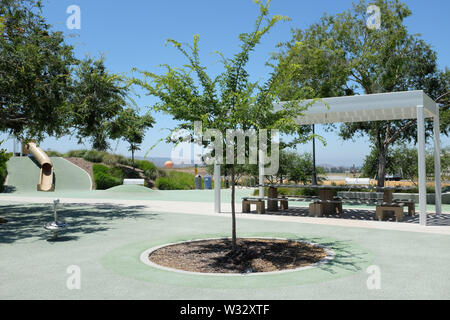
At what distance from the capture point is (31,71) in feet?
38.3

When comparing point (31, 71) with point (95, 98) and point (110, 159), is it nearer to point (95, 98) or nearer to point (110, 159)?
point (95, 98)

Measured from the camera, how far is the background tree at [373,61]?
18766 mm

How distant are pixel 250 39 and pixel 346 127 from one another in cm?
1741

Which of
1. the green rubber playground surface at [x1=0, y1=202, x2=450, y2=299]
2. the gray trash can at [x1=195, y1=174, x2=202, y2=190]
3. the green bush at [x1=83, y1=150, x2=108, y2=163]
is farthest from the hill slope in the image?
the green rubber playground surface at [x1=0, y1=202, x2=450, y2=299]

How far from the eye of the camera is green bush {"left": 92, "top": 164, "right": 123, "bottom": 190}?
3086cm

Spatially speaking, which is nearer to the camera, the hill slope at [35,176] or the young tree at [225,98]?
the young tree at [225,98]

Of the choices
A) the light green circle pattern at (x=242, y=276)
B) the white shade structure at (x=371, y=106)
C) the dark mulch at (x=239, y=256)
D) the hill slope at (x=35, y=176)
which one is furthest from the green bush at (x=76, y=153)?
the light green circle pattern at (x=242, y=276)

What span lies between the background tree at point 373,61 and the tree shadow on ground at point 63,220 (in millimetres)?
10325

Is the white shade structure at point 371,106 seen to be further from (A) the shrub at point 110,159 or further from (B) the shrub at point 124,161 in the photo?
(B) the shrub at point 124,161

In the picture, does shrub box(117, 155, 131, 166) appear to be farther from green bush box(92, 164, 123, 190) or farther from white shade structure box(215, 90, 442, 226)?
white shade structure box(215, 90, 442, 226)

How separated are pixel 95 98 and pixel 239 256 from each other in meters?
10.8

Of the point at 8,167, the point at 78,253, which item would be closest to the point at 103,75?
the point at 78,253

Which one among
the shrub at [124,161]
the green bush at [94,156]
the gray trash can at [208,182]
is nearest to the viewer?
the gray trash can at [208,182]
